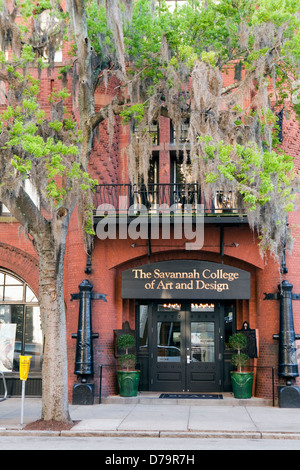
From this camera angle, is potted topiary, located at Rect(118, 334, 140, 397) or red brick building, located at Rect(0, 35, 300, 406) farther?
red brick building, located at Rect(0, 35, 300, 406)

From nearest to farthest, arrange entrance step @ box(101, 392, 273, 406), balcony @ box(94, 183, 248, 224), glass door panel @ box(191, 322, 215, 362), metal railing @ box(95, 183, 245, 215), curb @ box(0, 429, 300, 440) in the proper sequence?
curb @ box(0, 429, 300, 440)
entrance step @ box(101, 392, 273, 406)
balcony @ box(94, 183, 248, 224)
metal railing @ box(95, 183, 245, 215)
glass door panel @ box(191, 322, 215, 362)

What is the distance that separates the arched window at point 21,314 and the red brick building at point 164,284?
0.11 ft

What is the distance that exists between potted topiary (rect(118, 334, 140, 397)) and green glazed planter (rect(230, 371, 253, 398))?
9.28ft

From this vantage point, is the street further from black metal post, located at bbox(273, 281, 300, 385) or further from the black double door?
the black double door

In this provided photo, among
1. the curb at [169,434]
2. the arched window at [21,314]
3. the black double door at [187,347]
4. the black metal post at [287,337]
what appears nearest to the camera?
the curb at [169,434]

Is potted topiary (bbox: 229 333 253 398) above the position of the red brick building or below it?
below

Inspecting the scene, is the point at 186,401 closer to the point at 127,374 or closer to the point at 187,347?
the point at 127,374

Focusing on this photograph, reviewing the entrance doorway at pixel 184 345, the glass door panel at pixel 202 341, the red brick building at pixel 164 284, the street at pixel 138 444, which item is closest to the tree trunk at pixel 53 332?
the street at pixel 138 444

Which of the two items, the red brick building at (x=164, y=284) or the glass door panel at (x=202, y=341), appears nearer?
the red brick building at (x=164, y=284)

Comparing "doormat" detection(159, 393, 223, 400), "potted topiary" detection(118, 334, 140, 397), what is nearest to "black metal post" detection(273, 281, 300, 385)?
"doormat" detection(159, 393, 223, 400)

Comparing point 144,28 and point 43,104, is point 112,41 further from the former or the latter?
point 43,104

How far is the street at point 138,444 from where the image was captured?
34.2 feet

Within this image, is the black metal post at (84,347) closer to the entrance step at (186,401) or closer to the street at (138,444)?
the entrance step at (186,401)

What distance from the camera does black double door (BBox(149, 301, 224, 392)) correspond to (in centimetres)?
1797
